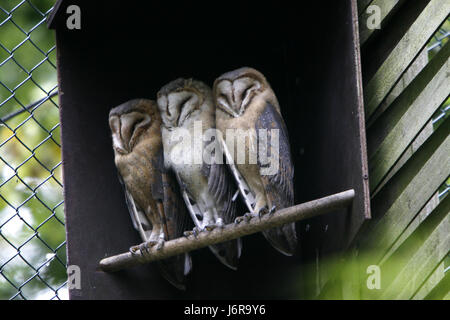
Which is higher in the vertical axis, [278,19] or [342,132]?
[278,19]

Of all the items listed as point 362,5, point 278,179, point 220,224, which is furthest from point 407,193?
point 362,5

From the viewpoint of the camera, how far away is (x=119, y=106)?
435 centimetres

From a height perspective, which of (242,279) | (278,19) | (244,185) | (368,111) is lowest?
(242,279)

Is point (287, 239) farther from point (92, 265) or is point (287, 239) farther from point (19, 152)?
point (19, 152)

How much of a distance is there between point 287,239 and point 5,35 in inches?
81.3

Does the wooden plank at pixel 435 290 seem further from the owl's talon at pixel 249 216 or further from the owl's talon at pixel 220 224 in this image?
the owl's talon at pixel 220 224

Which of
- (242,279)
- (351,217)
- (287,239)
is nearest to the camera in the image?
(351,217)

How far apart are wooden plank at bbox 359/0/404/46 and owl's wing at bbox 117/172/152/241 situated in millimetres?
1285

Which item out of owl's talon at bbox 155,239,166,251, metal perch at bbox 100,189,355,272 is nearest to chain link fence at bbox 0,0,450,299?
metal perch at bbox 100,189,355,272

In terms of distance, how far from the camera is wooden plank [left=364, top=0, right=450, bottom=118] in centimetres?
400

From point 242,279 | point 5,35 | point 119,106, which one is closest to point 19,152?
point 5,35

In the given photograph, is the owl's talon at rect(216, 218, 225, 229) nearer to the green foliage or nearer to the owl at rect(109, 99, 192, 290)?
the owl at rect(109, 99, 192, 290)

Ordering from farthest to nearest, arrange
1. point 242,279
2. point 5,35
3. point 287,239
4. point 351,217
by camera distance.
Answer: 1. point 5,35
2. point 242,279
3. point 287,239
4. point 351,217
